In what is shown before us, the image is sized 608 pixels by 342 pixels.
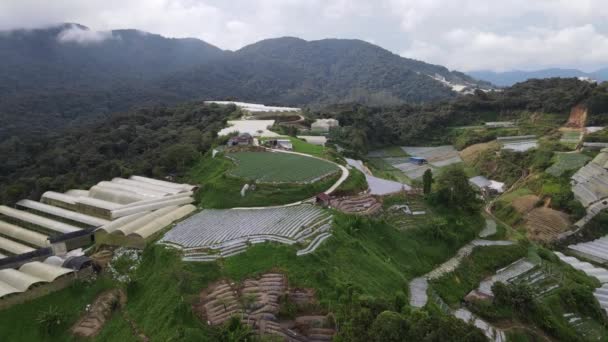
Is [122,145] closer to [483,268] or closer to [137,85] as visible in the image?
[483,268]

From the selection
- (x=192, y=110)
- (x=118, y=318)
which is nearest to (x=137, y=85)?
(x=192, y=110)

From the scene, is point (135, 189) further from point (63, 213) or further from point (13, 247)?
point (13, 247)

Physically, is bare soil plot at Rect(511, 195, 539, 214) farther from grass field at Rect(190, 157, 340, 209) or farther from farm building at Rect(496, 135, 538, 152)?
grass field at Rect(190, 157, 340, 209)

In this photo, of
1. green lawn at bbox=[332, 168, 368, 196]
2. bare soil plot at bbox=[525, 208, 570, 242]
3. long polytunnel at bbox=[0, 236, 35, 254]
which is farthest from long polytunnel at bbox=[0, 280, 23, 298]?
bare soil plot at bbox=[525, 208, 570, 242]

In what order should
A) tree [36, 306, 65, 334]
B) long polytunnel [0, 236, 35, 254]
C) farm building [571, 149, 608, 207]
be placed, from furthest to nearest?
farm building [571, 149, 608, 207]
long polytunnel [0, 236, 35, 254]
tree [36, 306, 65, 334]

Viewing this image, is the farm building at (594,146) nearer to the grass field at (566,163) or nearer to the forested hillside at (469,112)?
the grass field at (566,163)

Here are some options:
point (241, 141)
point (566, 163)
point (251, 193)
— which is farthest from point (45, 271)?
point (566, 163)
